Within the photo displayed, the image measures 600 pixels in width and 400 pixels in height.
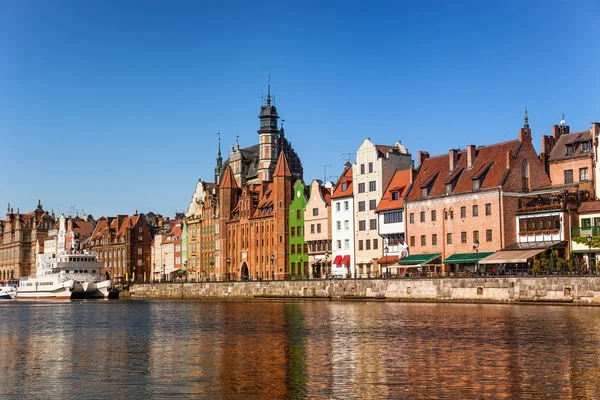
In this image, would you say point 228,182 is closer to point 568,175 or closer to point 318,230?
point 318,230

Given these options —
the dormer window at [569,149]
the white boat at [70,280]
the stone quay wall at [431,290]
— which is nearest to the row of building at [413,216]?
the dormer window at [569,149]

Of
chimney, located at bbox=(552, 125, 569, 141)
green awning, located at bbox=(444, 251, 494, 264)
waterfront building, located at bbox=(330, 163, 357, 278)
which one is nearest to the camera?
green awning, located at bbox=(444, 251, 494, 264)

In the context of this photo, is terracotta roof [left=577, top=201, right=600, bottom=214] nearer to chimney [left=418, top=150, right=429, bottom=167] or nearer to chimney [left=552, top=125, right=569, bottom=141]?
chimney [left=552, top=125, right=569, bottom=141]

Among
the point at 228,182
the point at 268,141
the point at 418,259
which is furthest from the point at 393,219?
the point at 268,141

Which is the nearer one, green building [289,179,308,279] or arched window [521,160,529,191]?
arched window [521,160,529,191]

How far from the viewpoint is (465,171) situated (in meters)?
93.7

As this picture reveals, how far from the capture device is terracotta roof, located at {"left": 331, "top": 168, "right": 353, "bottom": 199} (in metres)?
112

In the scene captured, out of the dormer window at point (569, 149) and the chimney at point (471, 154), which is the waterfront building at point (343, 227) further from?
the dormer window at point (569, 149)

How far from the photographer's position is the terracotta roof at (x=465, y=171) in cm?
8856

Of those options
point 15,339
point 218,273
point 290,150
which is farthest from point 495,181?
point 290,150

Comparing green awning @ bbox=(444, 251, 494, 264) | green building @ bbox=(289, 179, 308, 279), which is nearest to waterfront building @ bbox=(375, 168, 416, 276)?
green awning @ bbox=(444, 251, 494, 264)

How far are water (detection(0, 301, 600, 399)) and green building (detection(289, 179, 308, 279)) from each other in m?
62.6

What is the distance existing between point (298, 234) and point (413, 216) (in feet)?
103

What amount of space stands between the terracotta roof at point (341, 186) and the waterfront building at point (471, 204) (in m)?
14.2
